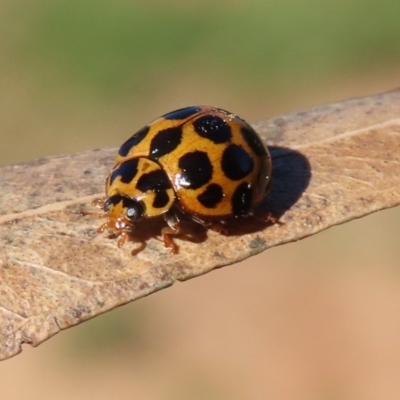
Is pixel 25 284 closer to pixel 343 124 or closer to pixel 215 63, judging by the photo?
pixel 343 124

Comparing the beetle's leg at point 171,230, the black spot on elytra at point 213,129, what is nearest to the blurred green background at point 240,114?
the beetle's leg at point 171,230

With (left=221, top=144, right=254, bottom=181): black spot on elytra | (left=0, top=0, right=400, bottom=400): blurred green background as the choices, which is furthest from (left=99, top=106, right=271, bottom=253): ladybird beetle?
(left=0, top=0, right=400, bottom=400): blurred green background

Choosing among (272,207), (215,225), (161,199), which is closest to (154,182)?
(161,199)

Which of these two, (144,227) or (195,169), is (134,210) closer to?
(144,227)

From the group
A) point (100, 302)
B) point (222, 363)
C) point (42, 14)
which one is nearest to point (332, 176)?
point (100, 302)

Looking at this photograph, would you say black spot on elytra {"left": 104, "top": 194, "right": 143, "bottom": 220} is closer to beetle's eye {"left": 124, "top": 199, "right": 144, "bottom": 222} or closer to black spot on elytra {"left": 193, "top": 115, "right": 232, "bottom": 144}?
beetle's eye {"left": 124, "top": 199, "right": 144, "bottom": 222}

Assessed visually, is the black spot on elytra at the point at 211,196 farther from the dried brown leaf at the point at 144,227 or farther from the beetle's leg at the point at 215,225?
the dried brown leaf at the point at 144,227
